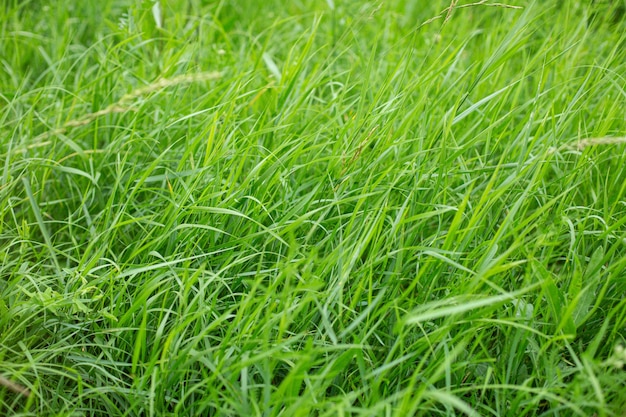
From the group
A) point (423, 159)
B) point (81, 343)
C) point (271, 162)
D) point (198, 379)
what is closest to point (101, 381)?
point (81, 343)

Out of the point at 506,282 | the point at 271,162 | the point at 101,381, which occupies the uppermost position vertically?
the point at 271,162

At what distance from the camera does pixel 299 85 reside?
2.44 m

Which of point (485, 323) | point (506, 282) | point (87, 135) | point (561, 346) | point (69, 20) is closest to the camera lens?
point (561, 346)

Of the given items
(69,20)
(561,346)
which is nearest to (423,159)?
(561,346)

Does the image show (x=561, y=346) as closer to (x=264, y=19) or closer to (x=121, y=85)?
(x=121, y=85)

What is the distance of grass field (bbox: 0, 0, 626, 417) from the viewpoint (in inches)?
61.4

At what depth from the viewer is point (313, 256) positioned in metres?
1.51

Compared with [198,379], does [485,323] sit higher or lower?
higher

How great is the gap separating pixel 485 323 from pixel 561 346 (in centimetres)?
20

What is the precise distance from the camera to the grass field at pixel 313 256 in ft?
5.12

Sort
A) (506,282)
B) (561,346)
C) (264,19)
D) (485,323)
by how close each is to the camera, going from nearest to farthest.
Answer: (561,346) → (485,323) → (506,282) → (264,19)

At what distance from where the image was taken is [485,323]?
1675 mm

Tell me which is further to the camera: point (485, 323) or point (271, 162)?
point (271, 162)

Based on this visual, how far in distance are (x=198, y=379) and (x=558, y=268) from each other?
1217 mm
